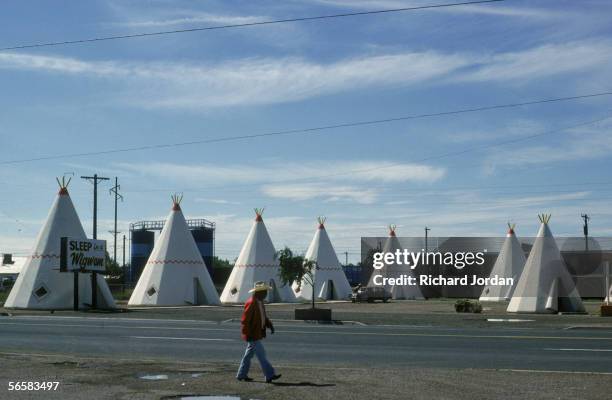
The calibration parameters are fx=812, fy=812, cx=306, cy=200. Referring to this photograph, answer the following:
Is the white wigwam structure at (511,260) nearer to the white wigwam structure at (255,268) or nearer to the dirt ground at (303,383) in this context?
the white wigwam structure at (255,268)

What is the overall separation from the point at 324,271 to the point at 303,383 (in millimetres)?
49086

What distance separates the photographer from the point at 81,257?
1528 inches

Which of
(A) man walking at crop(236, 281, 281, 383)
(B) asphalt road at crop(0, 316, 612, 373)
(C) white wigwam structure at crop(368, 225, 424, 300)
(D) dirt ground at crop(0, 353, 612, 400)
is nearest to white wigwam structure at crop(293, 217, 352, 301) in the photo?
(C) white wigwam structure at crop(368, 225, 424, 300)

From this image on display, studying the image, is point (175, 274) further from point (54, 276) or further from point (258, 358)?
point (258, 358)

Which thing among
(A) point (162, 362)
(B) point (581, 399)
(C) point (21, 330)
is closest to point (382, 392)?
(B) point (581, 399)

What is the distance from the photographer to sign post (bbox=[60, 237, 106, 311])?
1499 inches

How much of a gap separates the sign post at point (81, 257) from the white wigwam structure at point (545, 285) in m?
19.8

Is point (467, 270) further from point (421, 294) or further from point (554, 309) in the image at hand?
point (554, 309)

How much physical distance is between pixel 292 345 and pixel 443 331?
22.0 feet

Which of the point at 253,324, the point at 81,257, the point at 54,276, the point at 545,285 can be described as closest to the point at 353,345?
the point at 253,324

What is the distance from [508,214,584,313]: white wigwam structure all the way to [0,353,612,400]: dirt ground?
2498cm

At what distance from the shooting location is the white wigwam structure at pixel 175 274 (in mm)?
46000

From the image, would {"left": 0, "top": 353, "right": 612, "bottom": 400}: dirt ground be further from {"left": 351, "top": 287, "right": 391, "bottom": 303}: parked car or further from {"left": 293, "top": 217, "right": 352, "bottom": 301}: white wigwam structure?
{"left": 293, "top": 217, "right": 352, "bottom": 301}: white wigwam structure

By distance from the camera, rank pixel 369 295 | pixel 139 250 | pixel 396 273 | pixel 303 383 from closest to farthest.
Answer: pixel 303 383
pixel 369 295
pixel 396 273
pixel 139 250
